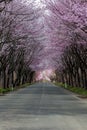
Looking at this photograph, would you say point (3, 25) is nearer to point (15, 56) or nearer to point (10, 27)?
point (10, 27)

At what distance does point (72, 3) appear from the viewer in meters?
27.9

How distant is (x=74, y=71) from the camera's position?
65.9m

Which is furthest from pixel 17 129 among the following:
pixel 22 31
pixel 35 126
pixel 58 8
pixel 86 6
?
pixel 22 31

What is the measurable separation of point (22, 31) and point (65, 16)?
43.4ft

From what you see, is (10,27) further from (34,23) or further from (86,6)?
(86,6)

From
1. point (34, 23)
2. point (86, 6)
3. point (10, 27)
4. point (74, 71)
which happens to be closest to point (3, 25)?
point (10, 27)

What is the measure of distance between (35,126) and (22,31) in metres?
27.1

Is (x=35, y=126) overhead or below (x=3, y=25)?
below

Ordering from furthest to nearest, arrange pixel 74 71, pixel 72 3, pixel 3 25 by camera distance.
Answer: pixel 74 71, pixel 3 25, pixel 72 3

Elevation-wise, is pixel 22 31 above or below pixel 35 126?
above

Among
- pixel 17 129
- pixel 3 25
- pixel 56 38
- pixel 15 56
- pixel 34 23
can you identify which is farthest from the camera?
pixel 15 56

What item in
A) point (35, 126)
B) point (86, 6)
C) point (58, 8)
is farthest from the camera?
point (58, 8)

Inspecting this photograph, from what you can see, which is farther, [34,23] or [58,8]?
[34,23]

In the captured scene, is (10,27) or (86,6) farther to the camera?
(10,27)
